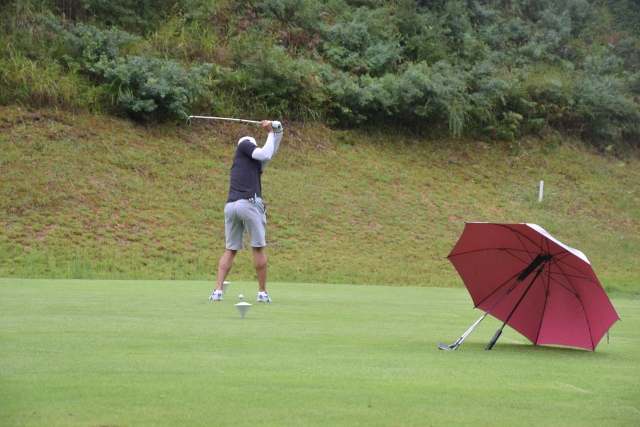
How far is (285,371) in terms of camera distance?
17.5 ft

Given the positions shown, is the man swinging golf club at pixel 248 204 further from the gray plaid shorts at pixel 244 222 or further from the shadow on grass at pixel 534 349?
the shadow on grass at pixel 534 349

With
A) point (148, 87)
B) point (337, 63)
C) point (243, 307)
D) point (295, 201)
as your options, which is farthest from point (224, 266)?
point (337, 63)

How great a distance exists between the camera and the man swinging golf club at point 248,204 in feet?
33.7

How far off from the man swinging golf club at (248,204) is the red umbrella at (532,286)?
3586 mm

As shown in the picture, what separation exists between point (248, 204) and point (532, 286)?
4224 millimetres

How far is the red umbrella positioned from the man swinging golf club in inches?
141

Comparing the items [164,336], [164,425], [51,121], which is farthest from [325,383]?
[51,121]

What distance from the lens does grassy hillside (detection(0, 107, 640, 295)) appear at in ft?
61.6

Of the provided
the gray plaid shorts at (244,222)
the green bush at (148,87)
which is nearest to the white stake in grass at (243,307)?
the gray plaid shorts at (244,222)

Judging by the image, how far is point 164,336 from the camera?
6.84 m

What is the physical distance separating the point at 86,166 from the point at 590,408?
64.7 feet

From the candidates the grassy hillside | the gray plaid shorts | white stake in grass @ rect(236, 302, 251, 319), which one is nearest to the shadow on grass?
white stake in grass @ rect(236, 302, 251, 319)

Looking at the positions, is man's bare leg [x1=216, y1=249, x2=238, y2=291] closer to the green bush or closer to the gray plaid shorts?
the gray plaid shorts

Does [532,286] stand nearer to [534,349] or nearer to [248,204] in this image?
[534,349]
